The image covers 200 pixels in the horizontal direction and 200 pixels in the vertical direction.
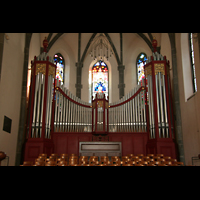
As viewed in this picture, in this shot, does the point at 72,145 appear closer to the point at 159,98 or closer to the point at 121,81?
the point at 159,98

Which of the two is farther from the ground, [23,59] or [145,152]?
[23,59]

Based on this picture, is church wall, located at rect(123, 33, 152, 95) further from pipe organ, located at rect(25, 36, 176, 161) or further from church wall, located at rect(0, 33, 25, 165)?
church wall, located at rect(0, 33, 25, 165)

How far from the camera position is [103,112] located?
1301 cm

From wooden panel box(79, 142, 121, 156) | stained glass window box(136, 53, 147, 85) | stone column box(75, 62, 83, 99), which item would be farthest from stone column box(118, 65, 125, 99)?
wooden panel box(79, 142, 121, 156)

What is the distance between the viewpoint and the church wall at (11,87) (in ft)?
33.2

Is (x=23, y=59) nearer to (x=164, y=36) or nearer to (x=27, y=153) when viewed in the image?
(x=27, y=153)

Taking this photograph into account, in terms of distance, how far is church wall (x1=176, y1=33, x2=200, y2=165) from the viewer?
10.5 meters

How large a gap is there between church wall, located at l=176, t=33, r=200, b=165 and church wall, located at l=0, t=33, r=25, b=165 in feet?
22.3

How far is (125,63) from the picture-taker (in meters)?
18.1

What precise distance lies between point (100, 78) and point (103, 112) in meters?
5.86

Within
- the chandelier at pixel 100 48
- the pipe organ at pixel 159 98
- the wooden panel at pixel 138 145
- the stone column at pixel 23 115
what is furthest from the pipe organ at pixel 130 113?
the chandelier at pixel 100 48
